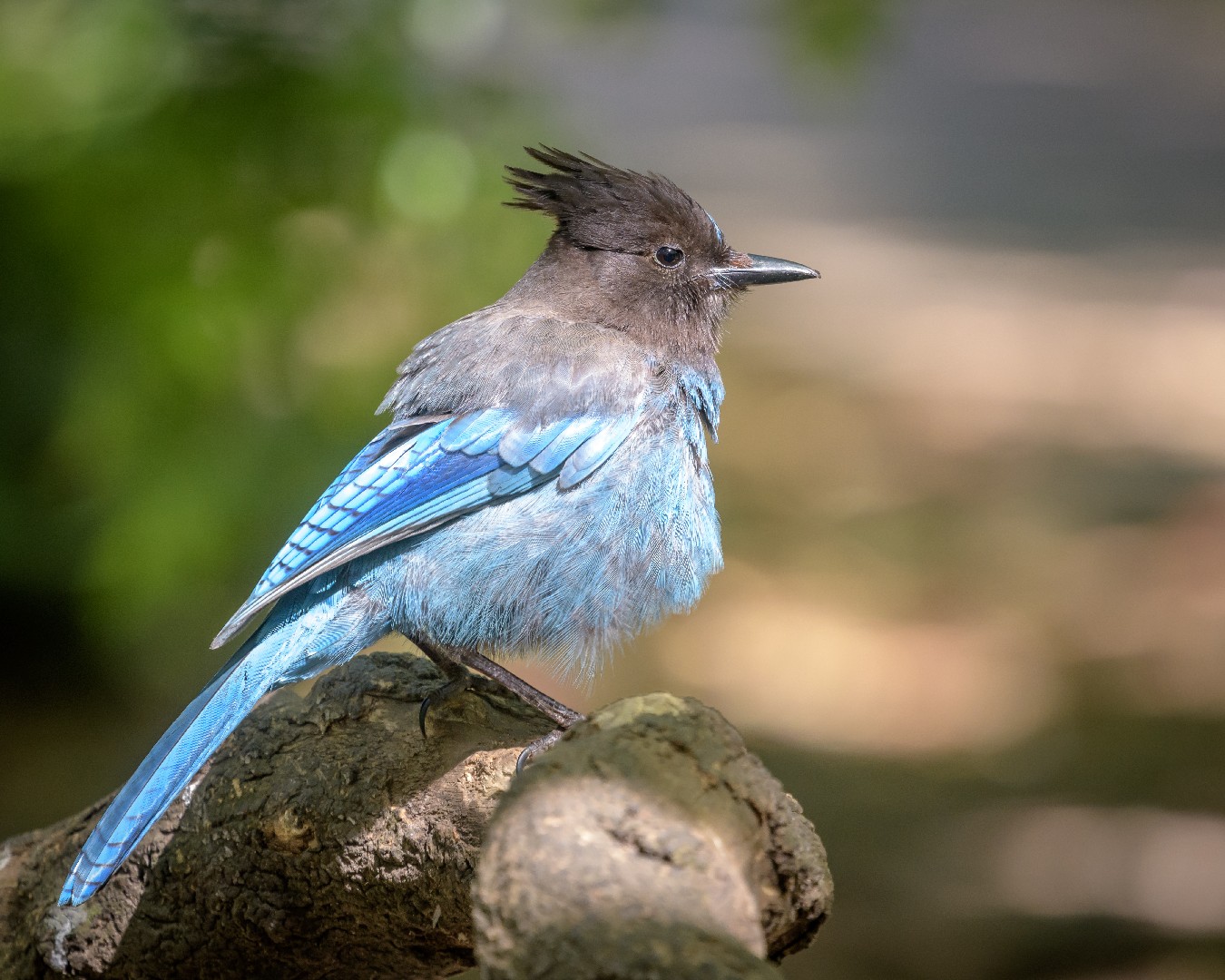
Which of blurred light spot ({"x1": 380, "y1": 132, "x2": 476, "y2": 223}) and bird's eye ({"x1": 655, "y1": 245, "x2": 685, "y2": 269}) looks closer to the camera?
bird's eye ({"x1": 655, "y1": 245, "x2": 685, "y2": 269})

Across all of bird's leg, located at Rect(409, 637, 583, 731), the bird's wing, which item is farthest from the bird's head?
bird's leg, located at Rect(409, 637, 583, 731)

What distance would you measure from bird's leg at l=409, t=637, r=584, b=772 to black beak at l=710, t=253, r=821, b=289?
1.18 meters

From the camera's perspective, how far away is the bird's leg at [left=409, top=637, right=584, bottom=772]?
9.71 feet

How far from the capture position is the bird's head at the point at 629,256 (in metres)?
3.62

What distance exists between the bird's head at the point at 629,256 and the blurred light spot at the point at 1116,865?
248 cm

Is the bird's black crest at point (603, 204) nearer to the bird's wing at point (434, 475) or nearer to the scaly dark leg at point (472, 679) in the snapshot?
the bird's wing at point (434, 475)

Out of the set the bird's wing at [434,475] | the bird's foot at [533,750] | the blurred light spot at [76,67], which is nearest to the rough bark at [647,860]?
the bird's foot at [533,750]

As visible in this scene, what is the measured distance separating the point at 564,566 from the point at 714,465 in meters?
6.08

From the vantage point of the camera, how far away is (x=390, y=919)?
2.71 meters

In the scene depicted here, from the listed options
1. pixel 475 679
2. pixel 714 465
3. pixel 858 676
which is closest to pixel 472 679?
pixel 475 679

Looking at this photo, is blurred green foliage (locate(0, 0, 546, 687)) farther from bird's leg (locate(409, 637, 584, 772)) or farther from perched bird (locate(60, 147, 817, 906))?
bird's leg (locate(409, 637, 584, 772))

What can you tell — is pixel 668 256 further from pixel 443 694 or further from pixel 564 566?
pixel 443 694

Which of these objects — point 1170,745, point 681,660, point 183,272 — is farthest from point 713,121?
point 183,272

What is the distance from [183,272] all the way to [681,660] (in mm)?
3368
